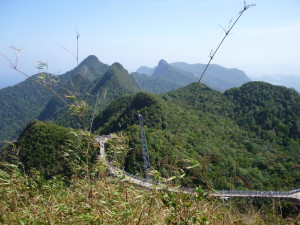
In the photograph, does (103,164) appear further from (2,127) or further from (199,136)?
(2,127)

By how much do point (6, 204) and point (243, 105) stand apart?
51.7m

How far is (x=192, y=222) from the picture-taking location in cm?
213

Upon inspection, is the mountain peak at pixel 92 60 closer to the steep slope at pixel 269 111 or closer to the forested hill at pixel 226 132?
the forested hill at pixel 226 132

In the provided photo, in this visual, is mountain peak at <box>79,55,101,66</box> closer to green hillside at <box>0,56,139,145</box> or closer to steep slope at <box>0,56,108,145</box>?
green hillside at <box>0,56,139,145</box>

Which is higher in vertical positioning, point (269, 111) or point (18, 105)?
point (269, 111)

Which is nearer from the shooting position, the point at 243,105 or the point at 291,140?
the point at 291,140

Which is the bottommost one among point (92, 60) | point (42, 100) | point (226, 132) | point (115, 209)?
point (42, 100)

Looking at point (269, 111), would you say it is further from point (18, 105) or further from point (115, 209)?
point (18, 105)

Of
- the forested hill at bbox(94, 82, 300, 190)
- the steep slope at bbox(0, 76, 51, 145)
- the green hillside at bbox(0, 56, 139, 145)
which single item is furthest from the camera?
the steep slope at bbox(0, 76, 51, 145)

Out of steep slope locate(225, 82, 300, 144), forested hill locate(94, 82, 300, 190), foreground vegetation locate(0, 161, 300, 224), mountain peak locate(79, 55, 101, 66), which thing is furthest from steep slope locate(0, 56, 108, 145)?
foreground vegetation locate(0, 161, 300, 224)

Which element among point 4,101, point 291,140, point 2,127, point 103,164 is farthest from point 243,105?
point 4,101

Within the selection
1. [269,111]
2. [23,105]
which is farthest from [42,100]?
[269,111]

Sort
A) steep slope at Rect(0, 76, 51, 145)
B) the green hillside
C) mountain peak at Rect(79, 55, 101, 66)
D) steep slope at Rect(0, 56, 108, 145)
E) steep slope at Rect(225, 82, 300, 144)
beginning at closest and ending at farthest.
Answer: steep slope at Rect(225, 82, 300, 144), the green hillside, steep slope at Rect(0, 56, 108, 145), steep slope at Rect(0, 76, 51, 145), mountain peak at Rect(79, 55, 101, 66)

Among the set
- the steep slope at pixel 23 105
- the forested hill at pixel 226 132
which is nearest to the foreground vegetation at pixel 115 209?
the forested hill at pixel 226 132
